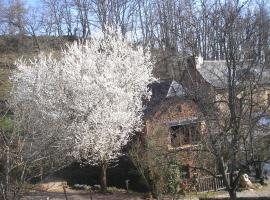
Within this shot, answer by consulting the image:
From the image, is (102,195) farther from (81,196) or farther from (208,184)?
(208,184)

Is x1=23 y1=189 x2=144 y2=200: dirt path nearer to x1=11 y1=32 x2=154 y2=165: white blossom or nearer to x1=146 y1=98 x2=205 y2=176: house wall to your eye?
x1=11 y1=32 x2=154 y2=165: white blossom

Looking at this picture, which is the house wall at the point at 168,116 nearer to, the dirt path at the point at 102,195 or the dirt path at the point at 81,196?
the dirt path at the point at 102,195

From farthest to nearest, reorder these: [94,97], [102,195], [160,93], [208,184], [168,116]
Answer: [160,93]
[168,116]
[208,184]
[94,97]
[102,195]

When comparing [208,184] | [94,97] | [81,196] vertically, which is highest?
[94,97]

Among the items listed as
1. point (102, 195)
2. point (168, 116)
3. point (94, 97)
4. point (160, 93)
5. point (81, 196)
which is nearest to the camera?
point (81, 196)

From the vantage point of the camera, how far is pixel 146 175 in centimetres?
2612

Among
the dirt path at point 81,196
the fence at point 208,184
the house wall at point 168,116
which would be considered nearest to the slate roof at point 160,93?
the house wall at point 168,116

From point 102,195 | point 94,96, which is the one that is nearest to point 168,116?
point 94,96

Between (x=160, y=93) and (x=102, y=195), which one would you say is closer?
(x=102, y=195)

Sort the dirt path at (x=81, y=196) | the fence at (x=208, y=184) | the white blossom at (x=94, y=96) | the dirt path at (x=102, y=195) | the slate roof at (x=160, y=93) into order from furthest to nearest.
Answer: the slate roof at (x=160, y=93)
the fence at (x=208, y=184)
the white blossom at (x=94, y=96)
the dirt path at (x=102, y=195)
the dirt path at (x=81, y=196)

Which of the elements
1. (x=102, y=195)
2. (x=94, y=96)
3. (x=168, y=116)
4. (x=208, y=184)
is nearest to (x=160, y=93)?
(x=168, y=116)

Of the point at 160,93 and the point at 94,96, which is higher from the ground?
the point at 160,93

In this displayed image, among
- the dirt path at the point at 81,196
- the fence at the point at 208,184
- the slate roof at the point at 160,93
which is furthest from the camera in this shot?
the slate roof at the point at 160,93

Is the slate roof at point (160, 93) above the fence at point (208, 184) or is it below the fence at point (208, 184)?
above
